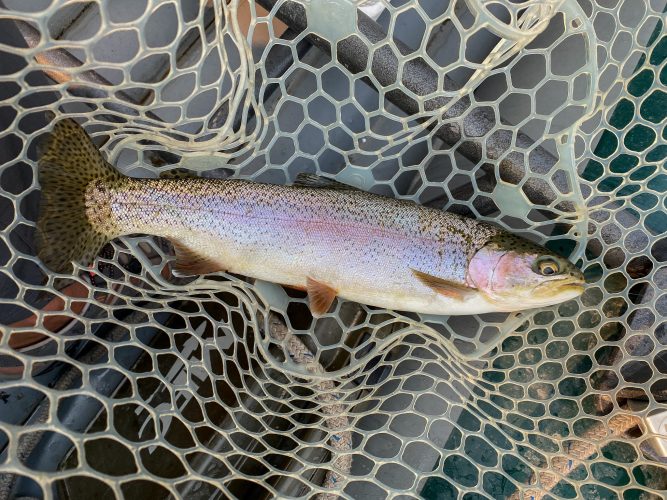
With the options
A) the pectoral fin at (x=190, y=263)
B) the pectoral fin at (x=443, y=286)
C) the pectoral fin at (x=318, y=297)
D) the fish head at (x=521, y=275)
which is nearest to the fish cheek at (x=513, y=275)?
the fish head at (x=521, y=275)

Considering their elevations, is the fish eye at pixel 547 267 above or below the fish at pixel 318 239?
above

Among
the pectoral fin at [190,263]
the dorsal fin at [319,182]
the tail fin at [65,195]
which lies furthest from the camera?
the dorsal fin at [319,182]

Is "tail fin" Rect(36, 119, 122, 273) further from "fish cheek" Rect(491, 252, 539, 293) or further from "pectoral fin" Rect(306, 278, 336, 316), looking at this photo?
"fish cheek" Rect(491, 252, 539, 293)

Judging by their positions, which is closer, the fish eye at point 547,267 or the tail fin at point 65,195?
the tail fin at point 65,195

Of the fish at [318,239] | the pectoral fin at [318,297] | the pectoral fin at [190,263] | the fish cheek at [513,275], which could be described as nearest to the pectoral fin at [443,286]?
the fish at [318,239]

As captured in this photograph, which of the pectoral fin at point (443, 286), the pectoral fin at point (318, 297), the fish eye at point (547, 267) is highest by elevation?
the fish eye at point (547, 267)

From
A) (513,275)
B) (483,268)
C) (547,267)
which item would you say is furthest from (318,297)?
(547,267)

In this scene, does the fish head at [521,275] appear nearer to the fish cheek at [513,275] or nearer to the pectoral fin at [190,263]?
the fish cheek at [513,275]

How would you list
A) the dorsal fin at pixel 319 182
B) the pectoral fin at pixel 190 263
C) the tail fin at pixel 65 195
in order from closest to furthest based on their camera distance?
the tail fin at pixel 65 195 → the pectoral fin at pixel 190 263 → the dorsal fin at pixel 319 182
